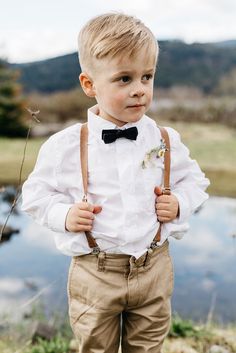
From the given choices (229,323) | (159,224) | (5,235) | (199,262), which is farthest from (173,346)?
(5,235)

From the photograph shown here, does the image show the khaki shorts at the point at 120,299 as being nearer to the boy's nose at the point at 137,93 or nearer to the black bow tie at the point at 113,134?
the black bow tie at the point at 113,134

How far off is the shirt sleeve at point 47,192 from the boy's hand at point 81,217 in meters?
0.04

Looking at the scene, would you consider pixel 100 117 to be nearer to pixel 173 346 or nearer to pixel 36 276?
pixel 173 346

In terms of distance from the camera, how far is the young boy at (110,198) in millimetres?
1982

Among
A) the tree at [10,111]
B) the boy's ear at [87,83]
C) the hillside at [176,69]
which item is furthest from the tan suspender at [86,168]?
the hillside at [176,69]

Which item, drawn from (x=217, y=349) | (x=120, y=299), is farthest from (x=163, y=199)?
(x=217, y=349)

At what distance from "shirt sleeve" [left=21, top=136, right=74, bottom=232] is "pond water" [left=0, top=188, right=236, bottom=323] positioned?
6.17 ft

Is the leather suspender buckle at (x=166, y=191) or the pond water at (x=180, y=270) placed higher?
the leather suspender buckle at (x=166, y=191)

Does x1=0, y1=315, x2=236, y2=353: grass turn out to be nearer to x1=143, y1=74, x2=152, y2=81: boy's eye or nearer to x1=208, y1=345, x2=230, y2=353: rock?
x1=208, y1=345, x2=230, y2=353: rock

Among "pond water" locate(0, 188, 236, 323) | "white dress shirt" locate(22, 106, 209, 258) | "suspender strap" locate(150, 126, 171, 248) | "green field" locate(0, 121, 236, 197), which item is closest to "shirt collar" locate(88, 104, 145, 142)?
"white dress shirt" locate(22, 106, 209, 258)

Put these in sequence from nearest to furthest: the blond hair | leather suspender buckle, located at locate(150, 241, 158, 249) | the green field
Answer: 1. the blond hair
2. leather suspender buckle, located at locate(150, 241, 158, 249)
3. the green field

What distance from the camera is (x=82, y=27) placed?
2025mm

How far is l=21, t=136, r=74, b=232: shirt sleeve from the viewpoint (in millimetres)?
2059

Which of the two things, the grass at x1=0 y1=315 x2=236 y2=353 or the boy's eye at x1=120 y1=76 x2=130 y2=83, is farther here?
the grass at x1=0 y1=315 x2=236 y2=353
